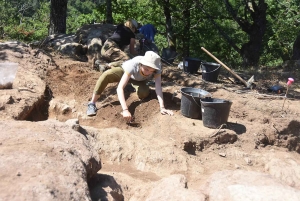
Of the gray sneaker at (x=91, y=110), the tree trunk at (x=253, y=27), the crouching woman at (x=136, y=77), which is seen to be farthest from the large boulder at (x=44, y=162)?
the tree trunk at (x=253, y=27)

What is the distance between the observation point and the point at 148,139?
475 centimetres

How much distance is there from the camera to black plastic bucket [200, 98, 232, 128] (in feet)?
15.9

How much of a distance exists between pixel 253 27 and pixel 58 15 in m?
5.47

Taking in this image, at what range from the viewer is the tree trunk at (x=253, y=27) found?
1057 cm

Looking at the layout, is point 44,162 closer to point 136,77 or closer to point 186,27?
point 136,77

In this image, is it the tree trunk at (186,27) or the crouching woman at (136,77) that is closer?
the crouching woman at (136,77)

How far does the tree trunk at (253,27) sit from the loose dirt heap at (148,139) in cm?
371

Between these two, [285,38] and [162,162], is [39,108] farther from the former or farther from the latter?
[285,38]

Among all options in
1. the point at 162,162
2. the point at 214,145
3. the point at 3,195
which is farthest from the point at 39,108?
the point at 3,195

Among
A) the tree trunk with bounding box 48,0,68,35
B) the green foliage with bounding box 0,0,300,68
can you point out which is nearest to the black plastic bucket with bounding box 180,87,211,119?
the tree trunk with bounding box 48,0,68,35

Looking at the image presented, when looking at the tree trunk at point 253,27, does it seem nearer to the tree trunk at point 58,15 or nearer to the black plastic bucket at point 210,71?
the black plastic bucket at point 210,71

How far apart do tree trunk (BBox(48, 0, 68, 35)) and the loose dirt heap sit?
1457 mm

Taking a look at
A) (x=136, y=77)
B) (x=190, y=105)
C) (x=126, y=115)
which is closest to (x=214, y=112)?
(x=190, y=105)

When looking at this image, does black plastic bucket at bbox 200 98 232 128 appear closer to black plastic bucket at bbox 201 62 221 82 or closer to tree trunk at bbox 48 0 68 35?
black plastic bucket at bbox 201 62 221 82
